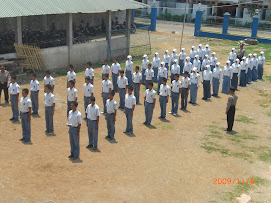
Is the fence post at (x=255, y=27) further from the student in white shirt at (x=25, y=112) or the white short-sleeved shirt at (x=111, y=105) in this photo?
the student in white shirt at (x=25, y=112)

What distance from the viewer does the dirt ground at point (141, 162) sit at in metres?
7.96

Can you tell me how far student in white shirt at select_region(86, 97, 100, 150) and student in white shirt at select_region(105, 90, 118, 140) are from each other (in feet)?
2.22

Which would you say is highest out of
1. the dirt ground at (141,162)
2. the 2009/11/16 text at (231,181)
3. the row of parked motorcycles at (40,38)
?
the row of parked motorcycles at (40,38)

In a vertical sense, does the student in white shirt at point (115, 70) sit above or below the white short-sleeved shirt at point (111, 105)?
above

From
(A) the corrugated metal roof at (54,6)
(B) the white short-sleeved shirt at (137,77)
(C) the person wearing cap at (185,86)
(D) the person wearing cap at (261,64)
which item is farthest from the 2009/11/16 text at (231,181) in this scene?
(A) the corrugated metal roof at (54,6)

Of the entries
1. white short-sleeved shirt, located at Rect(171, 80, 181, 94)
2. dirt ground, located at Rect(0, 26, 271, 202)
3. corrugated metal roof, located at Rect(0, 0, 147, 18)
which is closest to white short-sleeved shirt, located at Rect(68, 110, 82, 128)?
dirt ground, located at Rect(0, 26, 271, 202)

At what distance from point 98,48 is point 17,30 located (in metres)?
5.07

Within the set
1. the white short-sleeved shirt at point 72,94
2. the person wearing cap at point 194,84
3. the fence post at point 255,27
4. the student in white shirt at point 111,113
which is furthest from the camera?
the fence post at point 255,27

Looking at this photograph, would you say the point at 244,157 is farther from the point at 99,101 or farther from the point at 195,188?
the point at 99,101

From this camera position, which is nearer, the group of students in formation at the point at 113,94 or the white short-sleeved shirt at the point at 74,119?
the white short-sleeved shirt at the point at 74,119

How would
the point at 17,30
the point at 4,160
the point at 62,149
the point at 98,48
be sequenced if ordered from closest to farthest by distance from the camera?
the point at 4,160 → the point at 62,149 → the point at 17,30 → the point at 98,48

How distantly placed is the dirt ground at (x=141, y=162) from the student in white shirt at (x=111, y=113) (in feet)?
0.81

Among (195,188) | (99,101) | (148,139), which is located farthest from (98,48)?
(195,188)

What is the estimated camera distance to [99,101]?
14.2 m
